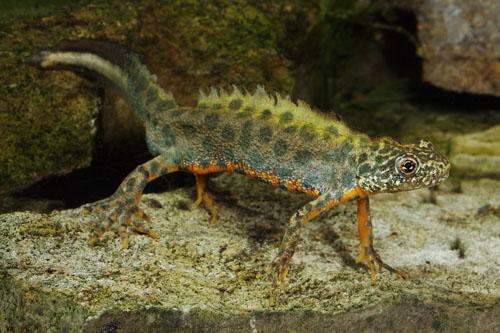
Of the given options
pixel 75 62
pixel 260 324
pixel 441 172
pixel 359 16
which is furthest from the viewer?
pixel 359 16

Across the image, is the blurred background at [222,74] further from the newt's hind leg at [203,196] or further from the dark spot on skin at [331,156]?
the newt's hind leg at [203,196]

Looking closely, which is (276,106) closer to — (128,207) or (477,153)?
(128,207)

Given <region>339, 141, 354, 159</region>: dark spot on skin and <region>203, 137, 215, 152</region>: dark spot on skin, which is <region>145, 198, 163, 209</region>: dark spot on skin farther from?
<region>339, 141, 354, 159</region>: dark spot on skin

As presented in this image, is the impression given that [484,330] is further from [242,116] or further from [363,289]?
[242,116]

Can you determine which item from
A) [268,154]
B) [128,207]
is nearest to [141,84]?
[128,207]

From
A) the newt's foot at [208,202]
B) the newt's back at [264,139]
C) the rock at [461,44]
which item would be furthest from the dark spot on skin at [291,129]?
the rock at [461,44]

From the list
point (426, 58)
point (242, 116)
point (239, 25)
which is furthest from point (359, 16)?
point (242, 116)

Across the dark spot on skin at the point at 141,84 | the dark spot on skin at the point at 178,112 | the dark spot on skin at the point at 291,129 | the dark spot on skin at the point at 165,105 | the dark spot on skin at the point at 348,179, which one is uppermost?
the dark spot on skin at the point at 141,84

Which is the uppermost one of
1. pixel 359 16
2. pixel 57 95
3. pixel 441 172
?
pixel 359 16
